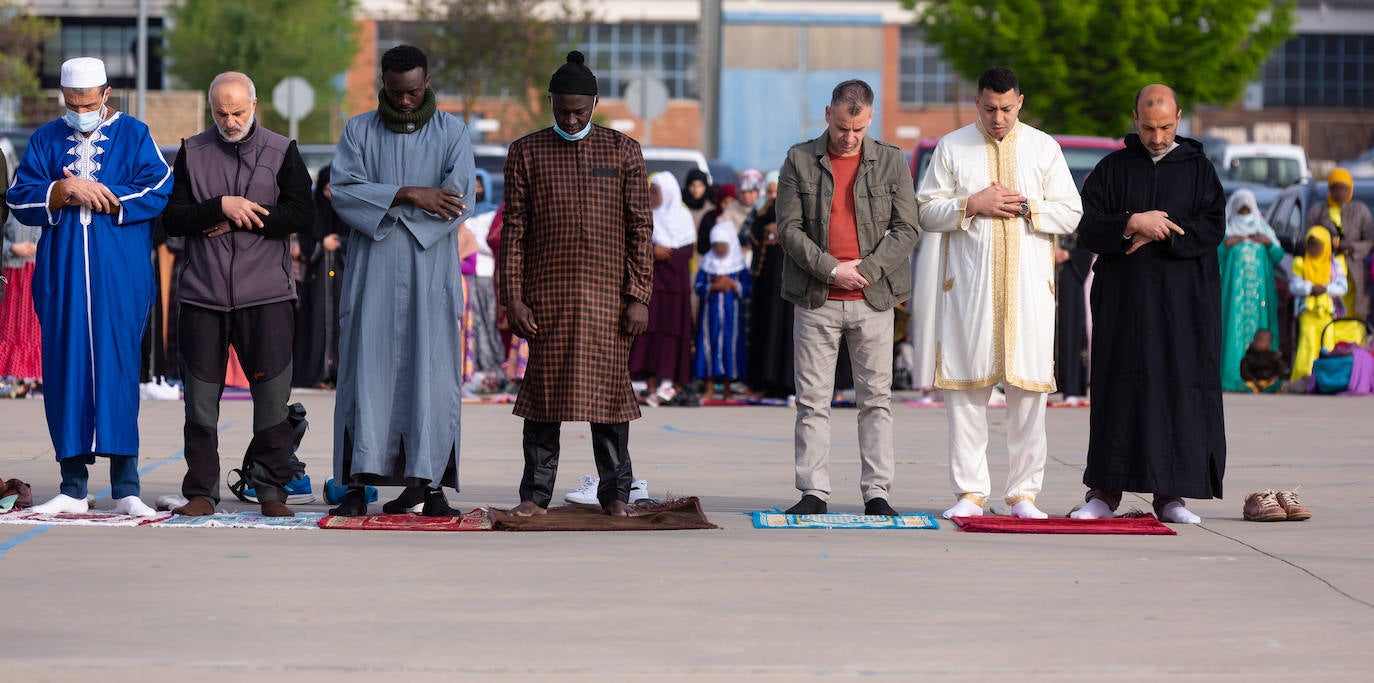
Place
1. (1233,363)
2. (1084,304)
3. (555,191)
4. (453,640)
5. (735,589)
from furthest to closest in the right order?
(1233,363) < (1084,304) < (555,191) < (735,589) < (453,640)

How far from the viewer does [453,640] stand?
6.08 m

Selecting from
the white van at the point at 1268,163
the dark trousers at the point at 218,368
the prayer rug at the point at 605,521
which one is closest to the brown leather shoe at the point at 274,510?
the dark trousers at the point at 218,368

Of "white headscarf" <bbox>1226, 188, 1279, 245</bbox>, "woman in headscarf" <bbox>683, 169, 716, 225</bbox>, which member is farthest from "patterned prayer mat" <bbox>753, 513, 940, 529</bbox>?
"white headscarf" <bbox>1226, 188, 1279, 245</bbox>

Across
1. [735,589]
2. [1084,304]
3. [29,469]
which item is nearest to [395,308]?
[735,589]

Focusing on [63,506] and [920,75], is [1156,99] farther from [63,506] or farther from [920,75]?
[920,75]

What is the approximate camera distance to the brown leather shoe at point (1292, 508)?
8.91 m

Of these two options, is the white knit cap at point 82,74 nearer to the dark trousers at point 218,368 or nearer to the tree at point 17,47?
the dark trousers at point 218,368

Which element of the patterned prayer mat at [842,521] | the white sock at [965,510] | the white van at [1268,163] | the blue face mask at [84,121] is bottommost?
the patterned prayer mat at [842,521]

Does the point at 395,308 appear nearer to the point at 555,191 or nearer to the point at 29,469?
the point at 555,191

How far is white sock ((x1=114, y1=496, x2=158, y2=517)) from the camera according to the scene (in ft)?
28.9

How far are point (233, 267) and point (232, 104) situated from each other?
70 centimetres

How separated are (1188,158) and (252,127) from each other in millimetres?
4111

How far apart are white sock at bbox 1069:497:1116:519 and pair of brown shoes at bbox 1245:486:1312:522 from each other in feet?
2.02

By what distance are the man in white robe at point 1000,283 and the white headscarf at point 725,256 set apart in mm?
7747
